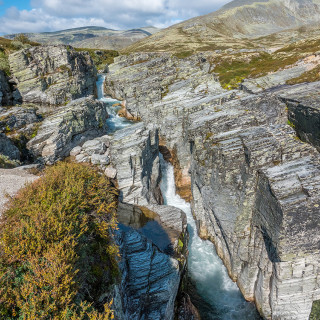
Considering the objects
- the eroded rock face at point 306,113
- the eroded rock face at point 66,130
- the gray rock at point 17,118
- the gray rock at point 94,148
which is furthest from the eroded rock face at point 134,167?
the eroded rock face at point 306,113

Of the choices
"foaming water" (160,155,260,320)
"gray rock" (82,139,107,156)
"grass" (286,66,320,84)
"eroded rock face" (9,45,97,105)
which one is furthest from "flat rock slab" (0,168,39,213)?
"grass" (286,66,320,84)

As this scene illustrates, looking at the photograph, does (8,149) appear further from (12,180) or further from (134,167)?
(134,167)

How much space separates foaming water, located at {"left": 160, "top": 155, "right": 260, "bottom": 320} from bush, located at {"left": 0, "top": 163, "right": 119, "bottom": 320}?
1141 cm

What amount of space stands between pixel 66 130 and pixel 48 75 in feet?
59.1

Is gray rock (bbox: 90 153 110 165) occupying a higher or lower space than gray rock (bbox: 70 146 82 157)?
lower

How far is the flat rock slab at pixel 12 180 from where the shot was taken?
16.7 meters

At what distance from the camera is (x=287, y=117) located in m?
27.3

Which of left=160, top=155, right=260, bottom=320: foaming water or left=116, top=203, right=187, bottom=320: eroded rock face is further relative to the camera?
left=160, top=155, right=260, bottom=320: foaming water

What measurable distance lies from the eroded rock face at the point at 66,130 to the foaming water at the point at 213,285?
19928mm

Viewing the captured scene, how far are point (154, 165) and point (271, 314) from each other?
19.5 meters

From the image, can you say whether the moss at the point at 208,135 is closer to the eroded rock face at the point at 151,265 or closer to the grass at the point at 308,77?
the eroded rock face at the point at 151,265

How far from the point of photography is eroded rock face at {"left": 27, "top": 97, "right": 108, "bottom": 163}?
30375 mm

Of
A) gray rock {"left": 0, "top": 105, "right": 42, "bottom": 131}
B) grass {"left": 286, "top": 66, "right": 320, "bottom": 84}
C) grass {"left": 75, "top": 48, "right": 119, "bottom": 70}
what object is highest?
grass {"left": 75, "top": 48, "right": 119, "bottom": 70}

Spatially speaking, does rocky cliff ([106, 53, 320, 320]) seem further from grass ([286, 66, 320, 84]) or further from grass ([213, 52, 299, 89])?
grass ([213, 52, 299, 89])
